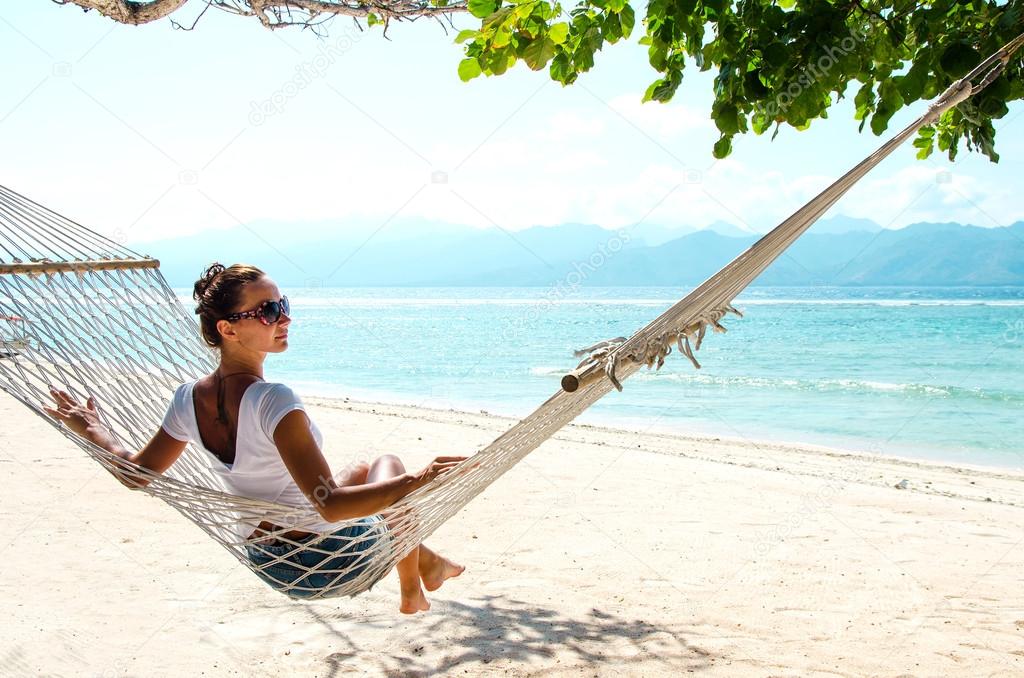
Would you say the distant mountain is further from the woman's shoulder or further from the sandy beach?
the woman's shoulder

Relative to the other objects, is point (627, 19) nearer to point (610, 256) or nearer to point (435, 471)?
point (435, 471)

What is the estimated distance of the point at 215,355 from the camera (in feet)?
7.76

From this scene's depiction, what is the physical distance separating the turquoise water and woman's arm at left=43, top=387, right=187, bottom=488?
6364 mm

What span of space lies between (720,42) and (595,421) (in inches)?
253

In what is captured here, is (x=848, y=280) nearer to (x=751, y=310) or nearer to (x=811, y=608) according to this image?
(x=751, y=310)

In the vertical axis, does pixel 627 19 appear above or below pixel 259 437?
above

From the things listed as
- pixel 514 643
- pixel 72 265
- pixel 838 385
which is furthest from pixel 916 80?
pixel 838 385

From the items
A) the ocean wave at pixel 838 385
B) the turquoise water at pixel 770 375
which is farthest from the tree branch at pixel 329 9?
the ocean wave at pixel 838 385

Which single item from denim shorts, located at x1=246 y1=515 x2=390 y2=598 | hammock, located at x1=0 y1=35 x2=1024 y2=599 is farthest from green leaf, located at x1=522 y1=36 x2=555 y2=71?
denim shorts, located at x1=246 y1=515 x2=390 y2=598

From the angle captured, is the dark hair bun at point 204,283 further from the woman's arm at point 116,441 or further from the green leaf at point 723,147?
the green leaf at point 723,147

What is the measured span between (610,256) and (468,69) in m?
77.2

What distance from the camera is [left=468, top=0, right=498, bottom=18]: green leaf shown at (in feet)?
6.24

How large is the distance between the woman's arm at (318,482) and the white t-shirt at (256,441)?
33mm

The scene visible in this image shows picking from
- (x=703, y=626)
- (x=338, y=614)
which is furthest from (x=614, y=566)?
→ (x=338, y=614)
